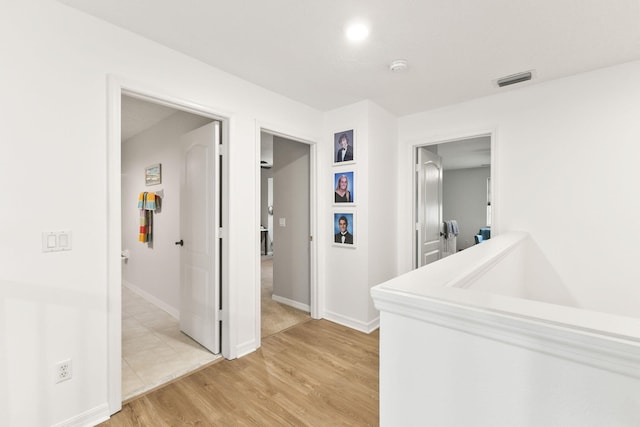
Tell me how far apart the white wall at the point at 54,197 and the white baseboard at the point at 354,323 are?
213 cm

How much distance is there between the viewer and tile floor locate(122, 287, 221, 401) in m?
2.18

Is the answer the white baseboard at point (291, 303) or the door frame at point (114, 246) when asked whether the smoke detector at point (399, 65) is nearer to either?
the door frame at point (114, 246)

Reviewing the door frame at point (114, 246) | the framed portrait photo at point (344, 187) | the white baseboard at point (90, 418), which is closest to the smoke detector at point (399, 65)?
the framed portrait photo at point (344, 187)

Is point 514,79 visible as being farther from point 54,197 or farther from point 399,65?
point 54,197

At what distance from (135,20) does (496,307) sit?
7.88ft

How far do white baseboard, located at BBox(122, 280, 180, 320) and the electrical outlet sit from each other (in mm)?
1747

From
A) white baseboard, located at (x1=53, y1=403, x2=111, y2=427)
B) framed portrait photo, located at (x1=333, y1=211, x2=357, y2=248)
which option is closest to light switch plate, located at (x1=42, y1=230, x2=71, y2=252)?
white baseboard, located at (x1=53, y1=403, x2=111, y2=427)

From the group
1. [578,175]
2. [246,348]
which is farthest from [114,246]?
[578,175]

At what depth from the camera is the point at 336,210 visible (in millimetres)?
3320

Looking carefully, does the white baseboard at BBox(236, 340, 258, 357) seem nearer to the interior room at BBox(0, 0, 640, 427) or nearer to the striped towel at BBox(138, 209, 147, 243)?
the interior room at BBox(0, 0, 640, 427)

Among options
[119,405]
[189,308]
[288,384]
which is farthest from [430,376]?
[189,308]

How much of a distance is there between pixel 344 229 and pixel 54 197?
2.39 m

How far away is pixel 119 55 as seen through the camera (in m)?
1.86

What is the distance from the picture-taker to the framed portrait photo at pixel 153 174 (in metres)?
3.65
